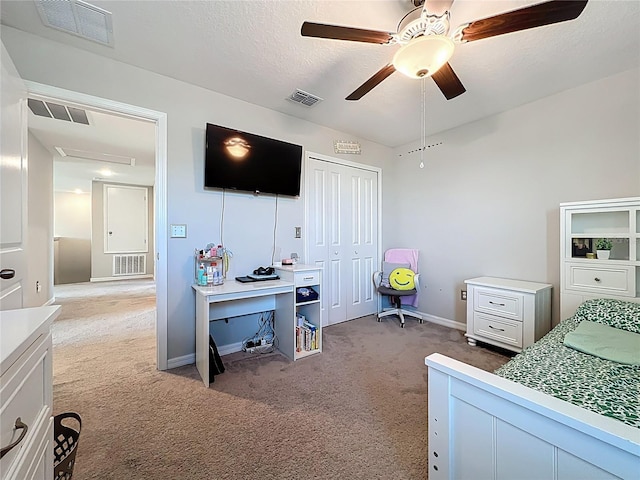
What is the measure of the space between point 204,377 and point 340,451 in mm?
1197

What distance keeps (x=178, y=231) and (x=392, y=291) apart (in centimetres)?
258

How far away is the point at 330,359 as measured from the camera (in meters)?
2.47

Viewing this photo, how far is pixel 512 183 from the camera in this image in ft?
9.37

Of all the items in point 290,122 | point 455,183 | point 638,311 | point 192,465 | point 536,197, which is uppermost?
point 290,122

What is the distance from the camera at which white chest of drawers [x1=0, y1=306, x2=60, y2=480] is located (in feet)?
1.79

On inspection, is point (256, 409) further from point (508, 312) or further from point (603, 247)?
point (603, 247)

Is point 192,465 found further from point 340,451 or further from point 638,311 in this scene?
point 638,311

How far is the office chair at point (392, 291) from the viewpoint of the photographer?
3.38 meters

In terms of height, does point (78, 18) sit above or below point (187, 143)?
above

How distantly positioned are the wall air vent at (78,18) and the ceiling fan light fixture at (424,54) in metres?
1.86

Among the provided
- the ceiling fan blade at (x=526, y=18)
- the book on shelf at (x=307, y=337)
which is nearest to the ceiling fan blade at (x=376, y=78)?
the ceiling fan blade at (x=526, y=18)

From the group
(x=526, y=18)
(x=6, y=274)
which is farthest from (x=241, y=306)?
(x=526, y=18)

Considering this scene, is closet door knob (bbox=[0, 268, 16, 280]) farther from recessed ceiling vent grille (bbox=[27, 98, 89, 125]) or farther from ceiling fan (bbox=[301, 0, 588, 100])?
recessed ceiling vent grille (bbox=[27, 98, 89, 125])

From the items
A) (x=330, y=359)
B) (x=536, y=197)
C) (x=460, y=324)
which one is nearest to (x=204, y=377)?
(x=330, y=359)
